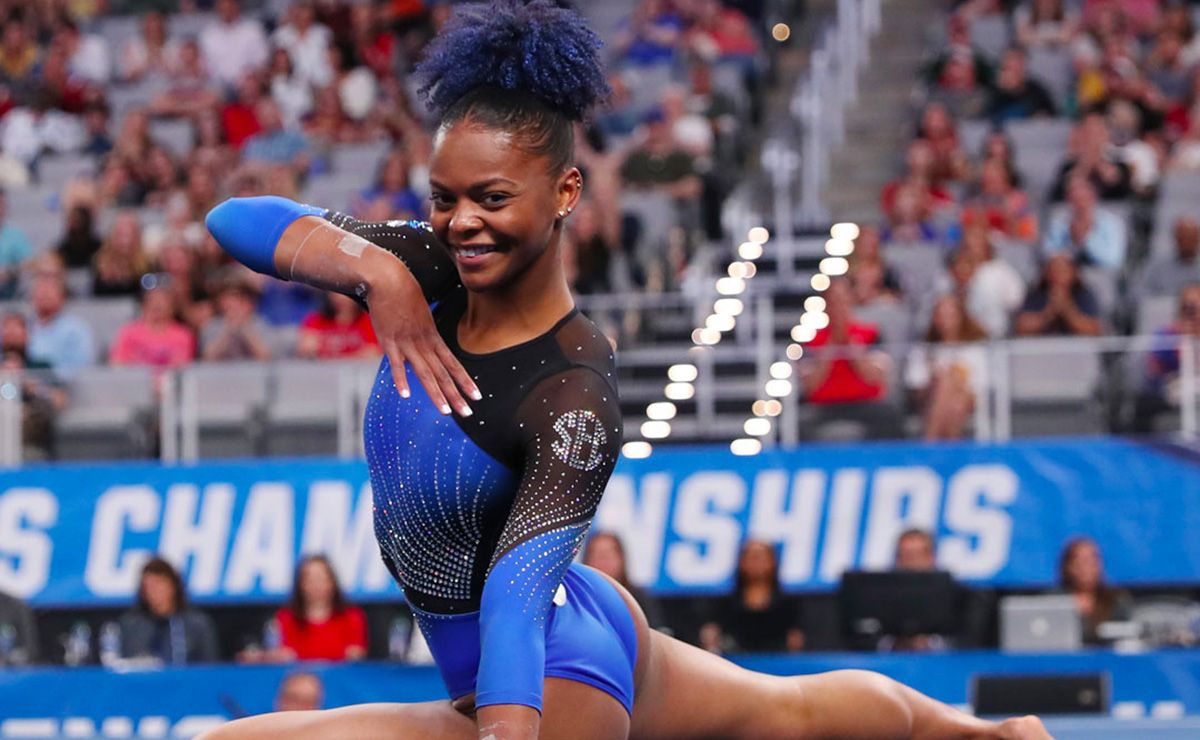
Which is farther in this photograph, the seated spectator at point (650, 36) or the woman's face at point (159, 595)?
the seated spectator at point (650, 36)

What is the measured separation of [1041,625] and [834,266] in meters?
3.44

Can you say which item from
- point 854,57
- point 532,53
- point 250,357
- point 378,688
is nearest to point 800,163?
point 854,57

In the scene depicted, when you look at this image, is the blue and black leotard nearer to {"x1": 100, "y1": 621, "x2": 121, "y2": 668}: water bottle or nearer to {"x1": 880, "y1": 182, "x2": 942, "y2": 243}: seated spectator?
{"x1": 100, "y1": 621, "x2": 121, "y2": 668}: water bottle

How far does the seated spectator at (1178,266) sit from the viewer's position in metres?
9.61

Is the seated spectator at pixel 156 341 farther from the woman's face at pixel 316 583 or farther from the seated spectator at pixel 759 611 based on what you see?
the seated spectator at pixel 759 611

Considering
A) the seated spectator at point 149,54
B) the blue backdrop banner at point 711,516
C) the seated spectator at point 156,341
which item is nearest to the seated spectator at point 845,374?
the blue backdrop banner at point 711,516

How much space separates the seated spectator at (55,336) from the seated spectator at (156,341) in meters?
0.23

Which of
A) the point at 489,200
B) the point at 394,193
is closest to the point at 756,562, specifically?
the point at 394,193

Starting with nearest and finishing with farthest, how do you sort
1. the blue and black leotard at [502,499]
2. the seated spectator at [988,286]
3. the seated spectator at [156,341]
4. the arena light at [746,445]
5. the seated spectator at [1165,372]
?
the blue and black leotard at [502,499], the seated spectator at [1165,372], the arena light at [746,445], the seated spectator at [988,286], the seated spectator at [156,341]

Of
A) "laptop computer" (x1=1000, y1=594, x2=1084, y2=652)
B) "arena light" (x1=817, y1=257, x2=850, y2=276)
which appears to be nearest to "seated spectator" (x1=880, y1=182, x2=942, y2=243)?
"arena light" (x1=817, y1=257, x2=850, y2=276)

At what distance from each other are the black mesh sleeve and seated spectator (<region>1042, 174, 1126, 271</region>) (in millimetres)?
7129

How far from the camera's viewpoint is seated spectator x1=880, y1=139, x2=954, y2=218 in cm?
1081

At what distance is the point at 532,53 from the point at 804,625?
245 inches

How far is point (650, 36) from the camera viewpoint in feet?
41.2
